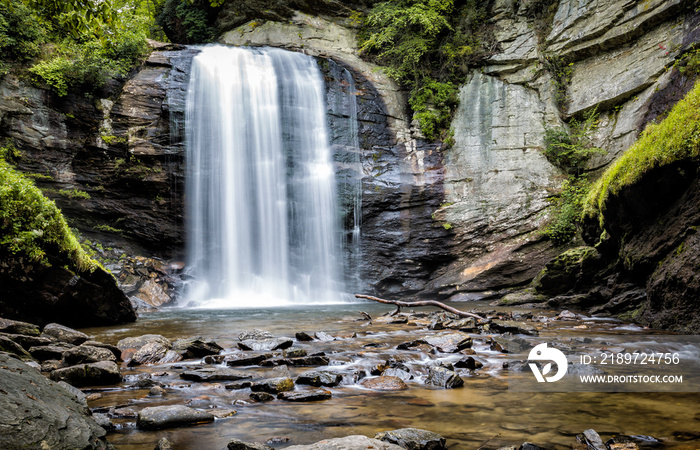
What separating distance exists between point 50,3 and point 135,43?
13896mm

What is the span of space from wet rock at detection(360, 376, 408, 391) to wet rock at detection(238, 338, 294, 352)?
70.4 inches

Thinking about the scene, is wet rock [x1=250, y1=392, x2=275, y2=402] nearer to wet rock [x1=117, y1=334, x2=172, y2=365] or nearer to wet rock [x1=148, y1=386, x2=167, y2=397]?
wet rock [x1=148, y1=386, x2=167, y2=397]

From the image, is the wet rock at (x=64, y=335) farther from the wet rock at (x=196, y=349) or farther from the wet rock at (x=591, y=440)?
the wet rock at (x=591, y=440)

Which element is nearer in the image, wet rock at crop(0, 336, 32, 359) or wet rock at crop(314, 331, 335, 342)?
wet rock at crop(0, 336, 32, 359)

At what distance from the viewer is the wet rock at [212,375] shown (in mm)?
3592

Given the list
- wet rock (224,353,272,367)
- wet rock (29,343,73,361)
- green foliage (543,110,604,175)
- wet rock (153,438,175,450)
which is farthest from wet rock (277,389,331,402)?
green foliage (543,110,604,175)

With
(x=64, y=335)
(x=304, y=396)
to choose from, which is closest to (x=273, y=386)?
(x=304, y=396)

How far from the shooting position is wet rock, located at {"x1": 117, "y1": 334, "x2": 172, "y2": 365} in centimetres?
432

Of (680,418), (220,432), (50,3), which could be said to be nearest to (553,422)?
(680,418)

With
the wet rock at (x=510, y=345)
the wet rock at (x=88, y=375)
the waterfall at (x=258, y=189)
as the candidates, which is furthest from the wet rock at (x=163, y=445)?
the waterfall at (x=258, y=189)

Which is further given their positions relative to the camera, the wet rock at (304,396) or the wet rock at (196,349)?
the wet rock at (196,349)

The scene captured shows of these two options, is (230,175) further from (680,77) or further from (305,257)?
(680,77)

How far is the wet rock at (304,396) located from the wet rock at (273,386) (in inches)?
4.6

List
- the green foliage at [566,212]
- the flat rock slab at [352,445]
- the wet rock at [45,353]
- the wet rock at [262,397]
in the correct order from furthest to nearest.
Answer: the green foliage at [566,212] < the wet rock at [45,353] < the wet rock at [262,397] < the flat rock slab at [352,445]
